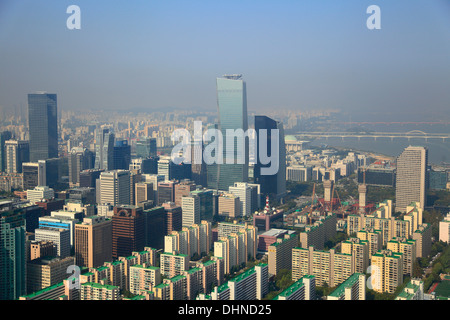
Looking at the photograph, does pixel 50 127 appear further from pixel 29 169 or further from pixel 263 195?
pixel 263 195

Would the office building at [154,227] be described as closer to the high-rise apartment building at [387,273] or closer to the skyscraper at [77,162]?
the high-rise apartment building at [387,273]

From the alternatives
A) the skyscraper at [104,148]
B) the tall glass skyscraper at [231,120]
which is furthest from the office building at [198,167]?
the skyscraper at [104,148]

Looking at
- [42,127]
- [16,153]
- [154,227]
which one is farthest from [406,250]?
[16,153]

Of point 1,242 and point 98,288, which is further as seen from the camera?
point 1,242

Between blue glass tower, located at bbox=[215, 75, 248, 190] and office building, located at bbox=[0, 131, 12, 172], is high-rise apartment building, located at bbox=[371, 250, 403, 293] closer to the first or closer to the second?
blue glass tower, located at bbox=[215, 75, 248, 190]

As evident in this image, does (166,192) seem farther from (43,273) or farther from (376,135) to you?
(376,135)
